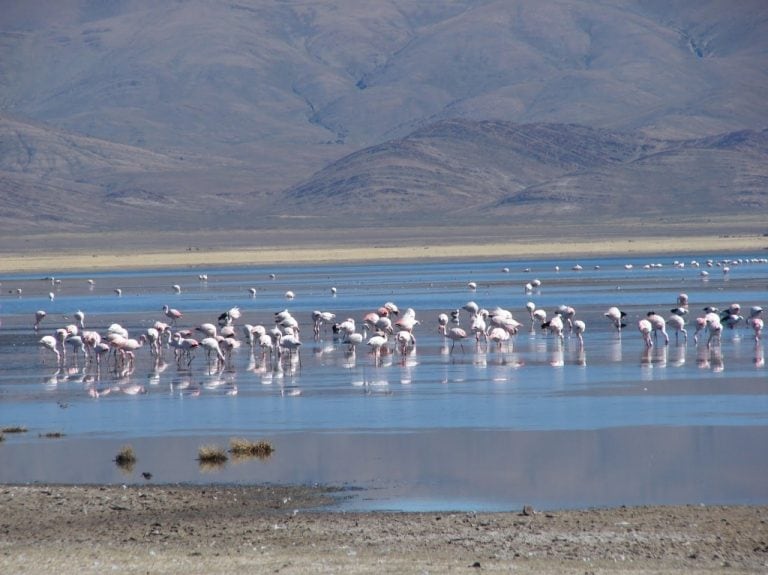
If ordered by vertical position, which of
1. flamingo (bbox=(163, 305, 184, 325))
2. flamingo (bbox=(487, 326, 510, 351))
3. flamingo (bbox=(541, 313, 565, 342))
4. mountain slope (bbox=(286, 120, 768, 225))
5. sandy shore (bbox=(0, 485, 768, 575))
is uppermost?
mountain slope (bbox=(286, 120, 768, 225))

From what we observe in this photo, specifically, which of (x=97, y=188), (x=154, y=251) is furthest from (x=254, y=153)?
(x=154, y=251)

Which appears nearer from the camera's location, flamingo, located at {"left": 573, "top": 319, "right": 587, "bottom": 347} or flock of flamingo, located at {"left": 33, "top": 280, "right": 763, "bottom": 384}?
flock of flamingo, located at {"left": 33, "top": 280, "right": 763, "bottom": 384}

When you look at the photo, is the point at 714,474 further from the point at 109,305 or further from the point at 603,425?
the point at 109,305

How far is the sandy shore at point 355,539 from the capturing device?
10438mm

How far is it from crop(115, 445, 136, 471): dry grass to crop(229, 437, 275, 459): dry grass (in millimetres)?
990

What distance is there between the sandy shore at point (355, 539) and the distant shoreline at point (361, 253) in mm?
51809

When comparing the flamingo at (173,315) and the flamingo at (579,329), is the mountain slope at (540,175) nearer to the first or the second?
the flamingo at (173,315)

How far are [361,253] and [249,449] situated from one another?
56762 millimetres

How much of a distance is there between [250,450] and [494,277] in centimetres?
3513

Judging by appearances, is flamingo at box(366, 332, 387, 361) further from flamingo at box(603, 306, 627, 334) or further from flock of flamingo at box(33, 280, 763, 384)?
flamingo at box(603, 306, 627, 334)

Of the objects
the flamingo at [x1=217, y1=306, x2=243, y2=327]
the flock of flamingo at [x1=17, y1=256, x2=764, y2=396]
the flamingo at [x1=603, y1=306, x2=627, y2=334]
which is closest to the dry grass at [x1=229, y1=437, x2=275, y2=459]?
the flock of flamingo at [x1=17, y1=256, x2=764, y2=396]

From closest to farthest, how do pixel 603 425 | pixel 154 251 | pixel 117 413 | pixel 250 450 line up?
pixel 250 450
pixel 603 425
pixel 117 413
pixel 154 251

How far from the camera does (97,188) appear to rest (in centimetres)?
15050

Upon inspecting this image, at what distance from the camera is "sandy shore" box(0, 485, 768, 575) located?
10.4m
